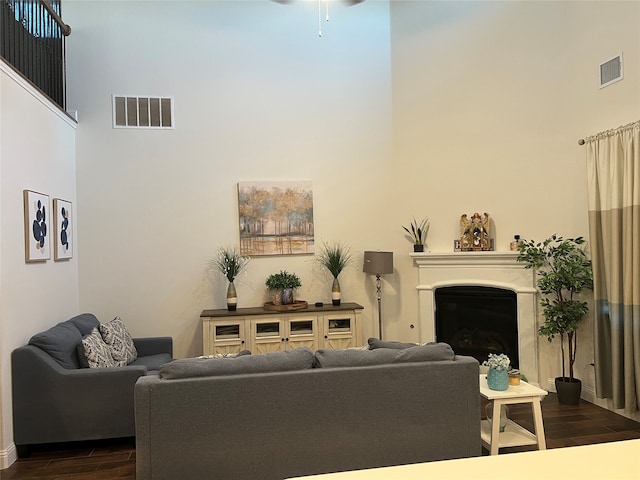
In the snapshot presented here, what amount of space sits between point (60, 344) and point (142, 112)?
2.79m


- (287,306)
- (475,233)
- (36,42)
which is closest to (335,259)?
(287,306)

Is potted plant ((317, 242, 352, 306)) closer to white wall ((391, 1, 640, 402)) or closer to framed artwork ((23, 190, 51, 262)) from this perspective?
white wall ((391, 1, 640, 402))

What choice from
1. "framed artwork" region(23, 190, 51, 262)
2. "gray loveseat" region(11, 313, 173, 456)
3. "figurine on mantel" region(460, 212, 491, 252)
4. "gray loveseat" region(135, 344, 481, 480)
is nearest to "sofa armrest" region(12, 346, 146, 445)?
"gray loveseat" region(11, 313, 173, 456)

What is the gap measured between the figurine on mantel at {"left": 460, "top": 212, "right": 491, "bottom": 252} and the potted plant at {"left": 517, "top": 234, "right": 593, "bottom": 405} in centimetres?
51

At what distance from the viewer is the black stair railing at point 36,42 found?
158 inches

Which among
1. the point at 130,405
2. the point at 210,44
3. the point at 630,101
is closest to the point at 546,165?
the point at 630,101

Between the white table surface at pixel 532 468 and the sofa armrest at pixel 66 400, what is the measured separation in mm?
3013

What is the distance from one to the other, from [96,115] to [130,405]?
327 cm

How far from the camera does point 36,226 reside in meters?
4.14

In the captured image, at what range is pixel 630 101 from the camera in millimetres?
4172

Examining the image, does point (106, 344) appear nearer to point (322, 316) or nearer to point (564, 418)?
point (322, 316)

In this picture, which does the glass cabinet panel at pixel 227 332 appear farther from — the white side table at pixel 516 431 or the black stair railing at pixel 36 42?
the black stair railing at pixel 36 42

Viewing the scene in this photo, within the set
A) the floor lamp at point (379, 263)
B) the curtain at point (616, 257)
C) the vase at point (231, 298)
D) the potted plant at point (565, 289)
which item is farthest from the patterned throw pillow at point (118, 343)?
the curtain at point (616, 257)

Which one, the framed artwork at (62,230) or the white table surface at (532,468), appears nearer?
the white table surface at (532,468)
